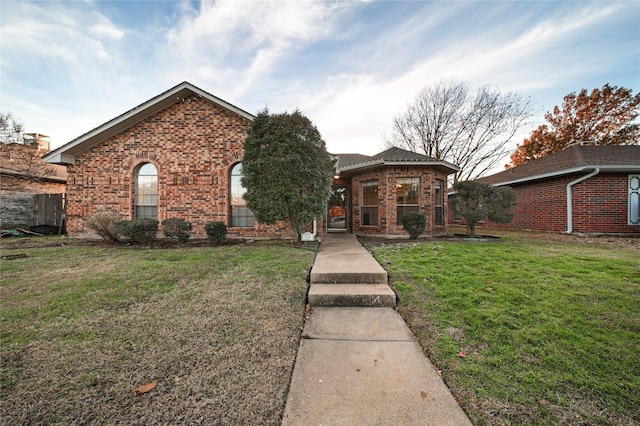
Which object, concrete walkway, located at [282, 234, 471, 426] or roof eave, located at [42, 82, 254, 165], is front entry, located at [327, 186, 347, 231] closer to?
roof eave, located at [42, 82, 254, 165]

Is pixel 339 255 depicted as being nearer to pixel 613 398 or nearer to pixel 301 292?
pixel 301 292

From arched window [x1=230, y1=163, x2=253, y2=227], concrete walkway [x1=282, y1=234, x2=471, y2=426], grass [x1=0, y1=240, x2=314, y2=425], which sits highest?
arched window [x1=230, y1=163, x2=253, y2=227]

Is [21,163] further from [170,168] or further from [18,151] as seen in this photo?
[170,168]

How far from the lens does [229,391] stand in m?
1.66

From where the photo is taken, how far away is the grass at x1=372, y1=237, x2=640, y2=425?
5.21 feet

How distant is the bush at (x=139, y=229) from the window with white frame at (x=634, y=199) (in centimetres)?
1758

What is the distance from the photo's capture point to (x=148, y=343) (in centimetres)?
226

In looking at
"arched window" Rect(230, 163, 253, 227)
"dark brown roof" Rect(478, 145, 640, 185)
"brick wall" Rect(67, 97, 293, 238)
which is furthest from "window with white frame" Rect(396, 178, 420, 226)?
"dark brown roof" Rect(478, 145, 640, 185)

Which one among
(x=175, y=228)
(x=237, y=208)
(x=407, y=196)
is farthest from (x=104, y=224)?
(x=407, y=196)

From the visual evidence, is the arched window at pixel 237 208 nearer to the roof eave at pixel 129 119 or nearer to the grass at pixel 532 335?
the roof eave at pixel 129 119

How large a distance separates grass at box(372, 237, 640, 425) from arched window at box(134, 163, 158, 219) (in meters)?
8.75

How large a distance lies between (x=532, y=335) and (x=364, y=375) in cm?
180

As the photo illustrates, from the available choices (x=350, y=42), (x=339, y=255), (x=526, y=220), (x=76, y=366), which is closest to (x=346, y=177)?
(x=350, y=42)

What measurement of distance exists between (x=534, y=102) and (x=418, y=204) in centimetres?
1381
